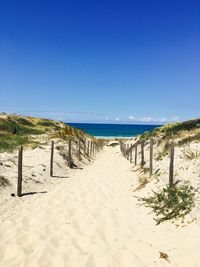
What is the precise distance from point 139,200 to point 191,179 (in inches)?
88.5

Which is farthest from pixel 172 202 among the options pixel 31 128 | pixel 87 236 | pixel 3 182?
pixel 31 128

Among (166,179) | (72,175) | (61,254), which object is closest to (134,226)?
(61,254)

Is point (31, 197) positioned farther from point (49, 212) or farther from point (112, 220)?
point (112, 220)

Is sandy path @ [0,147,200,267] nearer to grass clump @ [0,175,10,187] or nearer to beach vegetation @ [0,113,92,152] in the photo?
grass clump @ [0,175,10,187]

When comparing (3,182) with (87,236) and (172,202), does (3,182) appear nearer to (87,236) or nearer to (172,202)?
(87,236)

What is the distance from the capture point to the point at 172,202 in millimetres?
10211

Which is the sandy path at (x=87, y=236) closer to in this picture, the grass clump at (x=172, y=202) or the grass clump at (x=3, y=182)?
the grass clump at (x=172, y=202)

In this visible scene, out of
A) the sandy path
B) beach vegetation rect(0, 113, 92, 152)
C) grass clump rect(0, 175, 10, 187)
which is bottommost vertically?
the sandy path

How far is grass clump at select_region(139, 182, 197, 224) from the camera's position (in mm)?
9414

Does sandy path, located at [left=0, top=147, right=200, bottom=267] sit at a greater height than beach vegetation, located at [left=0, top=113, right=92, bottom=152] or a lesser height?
lesser

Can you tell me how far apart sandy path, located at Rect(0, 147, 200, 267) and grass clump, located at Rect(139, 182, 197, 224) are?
431 mm

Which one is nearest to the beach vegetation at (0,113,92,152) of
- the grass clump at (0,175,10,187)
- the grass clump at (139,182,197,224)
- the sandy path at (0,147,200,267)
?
the grass clump at (0,175,10,187)

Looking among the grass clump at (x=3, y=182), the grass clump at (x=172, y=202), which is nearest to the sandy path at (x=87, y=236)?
the grass clump at (x=172, y=202)

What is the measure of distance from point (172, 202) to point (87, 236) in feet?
11.7
